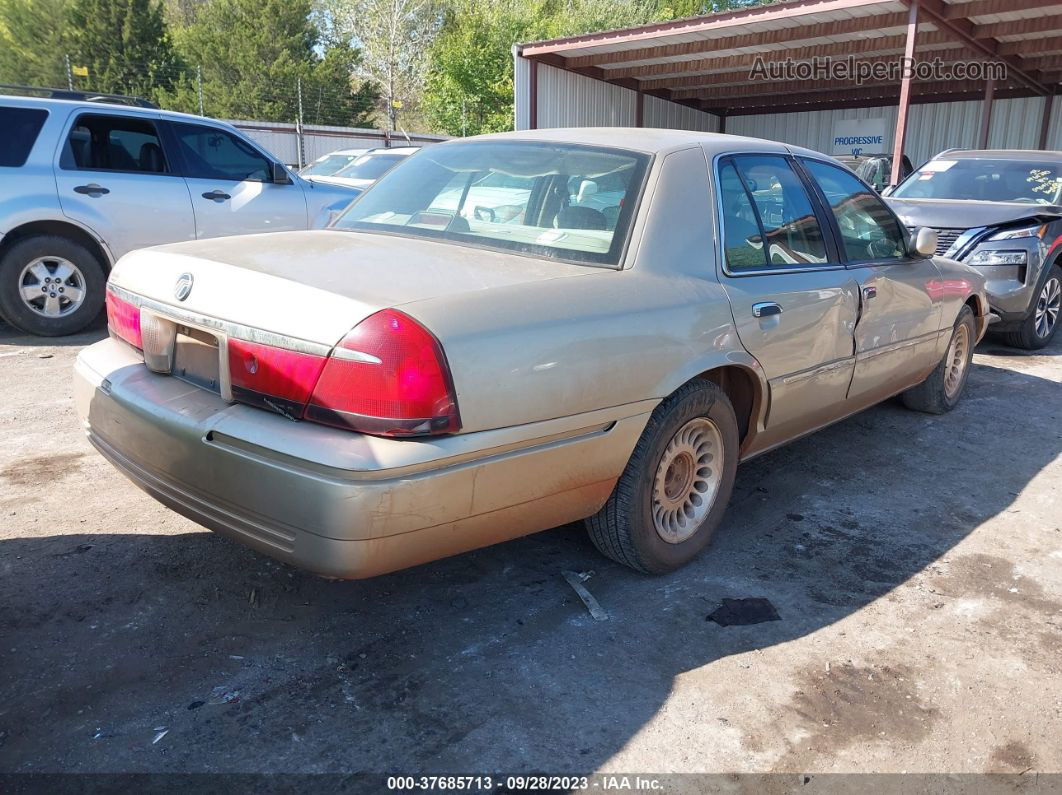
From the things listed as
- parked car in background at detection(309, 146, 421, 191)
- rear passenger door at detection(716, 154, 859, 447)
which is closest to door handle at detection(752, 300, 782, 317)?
rear passenger door at detection(716, 154, 859, 447)

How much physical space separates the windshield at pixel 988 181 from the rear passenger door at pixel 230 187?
19.3 feet

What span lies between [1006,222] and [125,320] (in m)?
7.03

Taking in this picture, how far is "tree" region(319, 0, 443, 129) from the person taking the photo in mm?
43531

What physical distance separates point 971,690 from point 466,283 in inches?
77.3

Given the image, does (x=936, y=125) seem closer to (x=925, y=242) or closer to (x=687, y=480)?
(x=925, y=242)

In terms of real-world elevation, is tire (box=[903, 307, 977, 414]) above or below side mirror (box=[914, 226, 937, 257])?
below

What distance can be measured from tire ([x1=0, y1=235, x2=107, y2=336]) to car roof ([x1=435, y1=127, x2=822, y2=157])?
4.54 meters

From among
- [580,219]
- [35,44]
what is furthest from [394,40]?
[580,219]

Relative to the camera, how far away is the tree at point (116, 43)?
34.4 m

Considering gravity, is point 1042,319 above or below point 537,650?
above

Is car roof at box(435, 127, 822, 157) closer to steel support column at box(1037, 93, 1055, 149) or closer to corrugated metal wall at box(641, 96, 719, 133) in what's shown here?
corrugated metal wall at box(641, 96, 719, 133)

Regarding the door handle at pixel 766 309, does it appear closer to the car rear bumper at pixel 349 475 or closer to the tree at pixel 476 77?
the car rear bumper at pixel 349 475

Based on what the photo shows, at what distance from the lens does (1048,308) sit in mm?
7695

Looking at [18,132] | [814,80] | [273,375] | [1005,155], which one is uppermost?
[814,80]
